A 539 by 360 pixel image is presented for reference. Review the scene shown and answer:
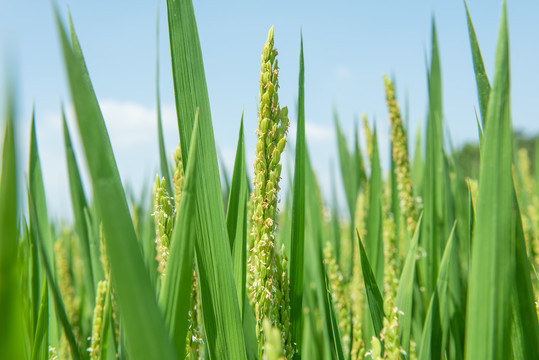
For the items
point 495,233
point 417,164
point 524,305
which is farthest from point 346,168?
point 495,233

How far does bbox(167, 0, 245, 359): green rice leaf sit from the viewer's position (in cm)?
48

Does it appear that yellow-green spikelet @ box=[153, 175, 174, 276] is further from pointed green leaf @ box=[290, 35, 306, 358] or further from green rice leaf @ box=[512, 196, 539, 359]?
green rice leaf @ box=[512, 196, 539, 359]

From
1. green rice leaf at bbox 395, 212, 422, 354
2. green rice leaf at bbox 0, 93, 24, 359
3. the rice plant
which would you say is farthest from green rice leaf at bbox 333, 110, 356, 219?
green rice leaf at bbox 0, 93, 24, 359

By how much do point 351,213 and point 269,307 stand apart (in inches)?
41.1

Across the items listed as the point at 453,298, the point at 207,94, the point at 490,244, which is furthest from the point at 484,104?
the point at 453,298

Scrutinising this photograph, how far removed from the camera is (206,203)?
1.64 ft

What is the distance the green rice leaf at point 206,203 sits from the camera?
0.48m

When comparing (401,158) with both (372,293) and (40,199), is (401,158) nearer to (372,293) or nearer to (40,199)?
(372,293)

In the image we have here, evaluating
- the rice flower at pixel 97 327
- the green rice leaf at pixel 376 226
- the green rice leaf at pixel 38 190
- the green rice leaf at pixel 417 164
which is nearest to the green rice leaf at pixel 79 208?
the green rice leaf at pixel 38 190

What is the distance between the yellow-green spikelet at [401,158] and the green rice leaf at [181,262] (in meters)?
0.97

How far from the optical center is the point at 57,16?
30 centimetres

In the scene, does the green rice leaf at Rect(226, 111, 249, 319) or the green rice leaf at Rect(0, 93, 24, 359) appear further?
the green rice leaf at Rect(226, 111, 249, 319)

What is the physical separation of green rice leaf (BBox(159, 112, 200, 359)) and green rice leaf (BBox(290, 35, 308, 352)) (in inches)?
9.4

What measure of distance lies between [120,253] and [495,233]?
326mm
